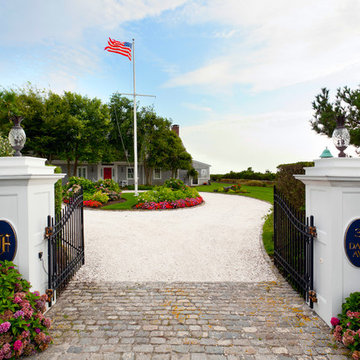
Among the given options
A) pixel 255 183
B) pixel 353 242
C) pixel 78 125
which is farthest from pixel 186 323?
pixel 255 183

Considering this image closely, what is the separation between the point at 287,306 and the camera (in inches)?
166

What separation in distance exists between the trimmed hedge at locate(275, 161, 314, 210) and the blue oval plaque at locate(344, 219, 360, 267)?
2.08m

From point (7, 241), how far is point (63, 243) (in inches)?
57.2

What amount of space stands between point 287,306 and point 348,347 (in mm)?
1053

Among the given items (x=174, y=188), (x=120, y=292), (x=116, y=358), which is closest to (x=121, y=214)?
(x=174, y=188)

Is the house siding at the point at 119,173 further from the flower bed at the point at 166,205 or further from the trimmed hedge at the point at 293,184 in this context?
the trimmed hedge at the point at 293,184

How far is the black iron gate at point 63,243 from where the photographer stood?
170 inches

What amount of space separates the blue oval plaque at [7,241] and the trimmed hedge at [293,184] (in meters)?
5.62

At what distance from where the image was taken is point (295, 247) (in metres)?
4.92

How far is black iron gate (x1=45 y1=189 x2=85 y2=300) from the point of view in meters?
4.33

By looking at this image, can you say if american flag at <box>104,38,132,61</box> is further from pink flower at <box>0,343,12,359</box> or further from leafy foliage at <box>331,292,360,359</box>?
leafy foliage at <box>331,292,360,359</box>

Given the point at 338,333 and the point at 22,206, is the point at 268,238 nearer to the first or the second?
the point at 338,333

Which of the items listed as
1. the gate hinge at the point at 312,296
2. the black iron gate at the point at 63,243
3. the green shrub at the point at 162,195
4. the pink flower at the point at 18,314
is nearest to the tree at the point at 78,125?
the green shrub at the point at 162,195

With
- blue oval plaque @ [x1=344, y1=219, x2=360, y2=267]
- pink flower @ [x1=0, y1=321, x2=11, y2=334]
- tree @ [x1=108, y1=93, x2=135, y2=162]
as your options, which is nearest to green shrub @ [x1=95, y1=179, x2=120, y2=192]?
tree @ [x1=108, y1=93, x2=135, y2=162]
